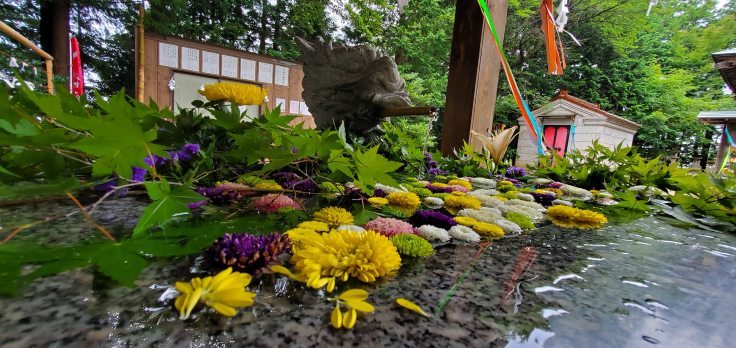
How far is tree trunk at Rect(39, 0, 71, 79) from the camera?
24.7 ft

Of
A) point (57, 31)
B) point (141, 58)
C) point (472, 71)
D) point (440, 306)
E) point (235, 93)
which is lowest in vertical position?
point (440, 306)

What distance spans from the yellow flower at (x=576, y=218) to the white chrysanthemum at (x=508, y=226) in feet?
0.72

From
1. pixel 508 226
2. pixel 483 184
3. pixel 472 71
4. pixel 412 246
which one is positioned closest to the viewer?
pixel 412 246

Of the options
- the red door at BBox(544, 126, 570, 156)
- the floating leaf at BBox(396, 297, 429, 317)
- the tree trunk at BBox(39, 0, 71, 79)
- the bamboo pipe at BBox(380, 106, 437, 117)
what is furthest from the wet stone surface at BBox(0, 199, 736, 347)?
the red door at BBox(544, 126, 570, 156)

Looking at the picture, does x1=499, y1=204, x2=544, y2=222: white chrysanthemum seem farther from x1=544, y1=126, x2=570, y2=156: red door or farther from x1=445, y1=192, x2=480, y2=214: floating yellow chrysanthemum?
x1=544, y1=126, x2=570, y2=156: red door

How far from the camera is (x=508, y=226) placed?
777 millimetres

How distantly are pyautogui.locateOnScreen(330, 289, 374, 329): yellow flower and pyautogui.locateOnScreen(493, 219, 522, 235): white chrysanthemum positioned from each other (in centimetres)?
52

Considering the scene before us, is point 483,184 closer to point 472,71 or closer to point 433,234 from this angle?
point 433,234

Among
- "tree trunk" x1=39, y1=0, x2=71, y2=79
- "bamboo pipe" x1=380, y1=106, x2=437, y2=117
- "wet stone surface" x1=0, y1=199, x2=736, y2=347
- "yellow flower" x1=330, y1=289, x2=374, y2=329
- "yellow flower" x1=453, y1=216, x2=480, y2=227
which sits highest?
"tree trunk" x1=39, y1=0, x2=71, y2=79

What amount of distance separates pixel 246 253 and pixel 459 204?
71 cm

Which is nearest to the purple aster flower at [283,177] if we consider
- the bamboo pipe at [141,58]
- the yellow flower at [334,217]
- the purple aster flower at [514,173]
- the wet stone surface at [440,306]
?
the yellow flower at [334,217]

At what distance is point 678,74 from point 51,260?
21.3 m

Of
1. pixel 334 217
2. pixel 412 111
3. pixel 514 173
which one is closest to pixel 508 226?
pixel 334 217

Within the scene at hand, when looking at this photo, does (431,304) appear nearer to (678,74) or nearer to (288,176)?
(288,176)
